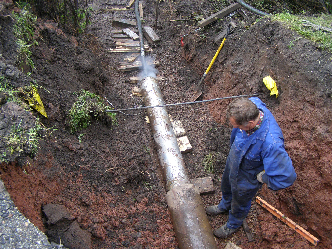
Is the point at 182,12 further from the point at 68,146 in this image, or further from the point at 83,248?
the point at 83,248

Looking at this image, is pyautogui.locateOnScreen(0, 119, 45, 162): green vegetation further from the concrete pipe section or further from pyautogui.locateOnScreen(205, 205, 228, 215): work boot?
pyautogui.locateOnScreen(205, 205, 228, 215): work boot

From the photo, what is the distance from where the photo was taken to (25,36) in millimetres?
4234

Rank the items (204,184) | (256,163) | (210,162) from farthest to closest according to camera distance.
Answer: (210,162)
(204,184)
(256,163)

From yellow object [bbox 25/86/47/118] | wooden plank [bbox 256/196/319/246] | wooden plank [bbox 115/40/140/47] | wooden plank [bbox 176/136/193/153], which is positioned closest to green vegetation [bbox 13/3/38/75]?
yellow object [bbox 25/86/47/118]

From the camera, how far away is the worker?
8.94ft

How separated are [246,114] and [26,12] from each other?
4179 mm

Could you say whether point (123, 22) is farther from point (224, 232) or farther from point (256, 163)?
point (224, 232)

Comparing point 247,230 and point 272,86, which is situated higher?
point 272,86

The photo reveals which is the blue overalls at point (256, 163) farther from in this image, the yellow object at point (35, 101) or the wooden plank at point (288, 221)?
the yellow object at point (35, 101)

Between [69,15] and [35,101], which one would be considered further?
[69,15]

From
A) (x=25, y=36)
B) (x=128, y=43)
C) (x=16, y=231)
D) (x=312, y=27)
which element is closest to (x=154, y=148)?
(x=16, y=231)

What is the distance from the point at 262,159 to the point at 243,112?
25.4 inches

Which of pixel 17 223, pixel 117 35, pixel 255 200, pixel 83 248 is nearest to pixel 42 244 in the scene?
pixel 17 223

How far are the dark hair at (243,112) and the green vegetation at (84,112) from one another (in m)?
2.18
